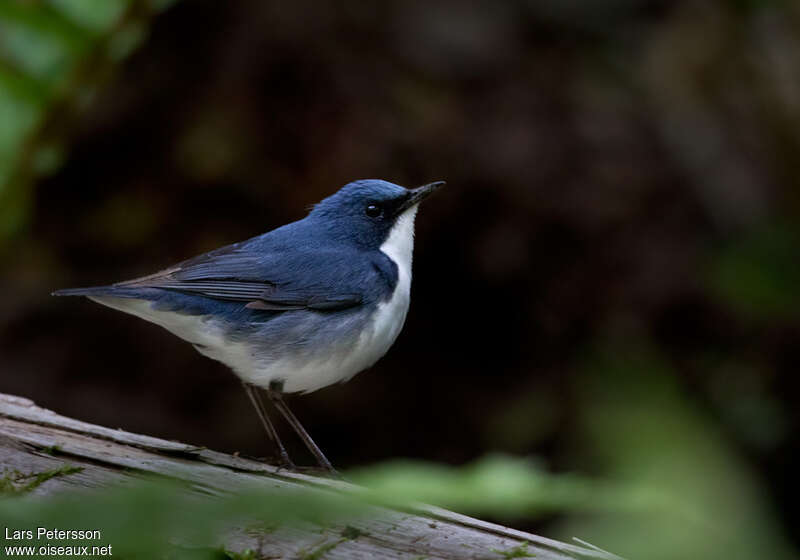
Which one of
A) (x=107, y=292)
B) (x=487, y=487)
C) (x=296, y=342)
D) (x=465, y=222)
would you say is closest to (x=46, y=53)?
(x=107, y=292)

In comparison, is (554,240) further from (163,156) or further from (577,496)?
(577,496)

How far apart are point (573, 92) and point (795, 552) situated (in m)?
3.86

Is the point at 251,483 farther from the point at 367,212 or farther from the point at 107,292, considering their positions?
the point at 367,212

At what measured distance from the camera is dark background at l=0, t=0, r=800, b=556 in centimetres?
641

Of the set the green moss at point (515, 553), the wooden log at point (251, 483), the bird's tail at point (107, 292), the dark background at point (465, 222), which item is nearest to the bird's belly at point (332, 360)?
the wooden log at point (251, 483)

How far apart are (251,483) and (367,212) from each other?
1.24m

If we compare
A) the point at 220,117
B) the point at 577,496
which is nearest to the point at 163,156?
the point at 220,117

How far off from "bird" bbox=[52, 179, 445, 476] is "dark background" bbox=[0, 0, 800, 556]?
8.68 feet

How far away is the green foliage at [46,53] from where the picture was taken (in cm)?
411

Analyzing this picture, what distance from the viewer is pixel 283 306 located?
12.2 ft

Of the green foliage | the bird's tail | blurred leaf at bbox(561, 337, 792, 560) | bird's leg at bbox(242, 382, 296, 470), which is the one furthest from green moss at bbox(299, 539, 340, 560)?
the green foliage

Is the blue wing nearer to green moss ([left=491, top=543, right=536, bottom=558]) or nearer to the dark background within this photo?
green moss ([left=491, top=543, right=536, bottom=558])

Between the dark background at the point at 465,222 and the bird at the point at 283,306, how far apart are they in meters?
2.65

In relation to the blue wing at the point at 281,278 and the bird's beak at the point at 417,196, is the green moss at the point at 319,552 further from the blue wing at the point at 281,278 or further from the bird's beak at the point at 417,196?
the bird's beak at the point at 417,196
